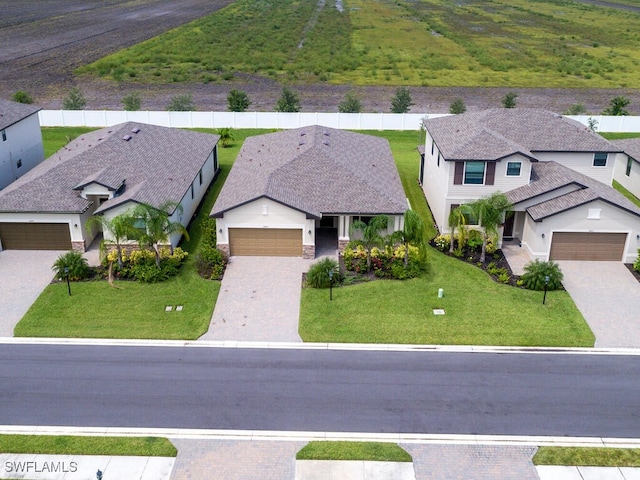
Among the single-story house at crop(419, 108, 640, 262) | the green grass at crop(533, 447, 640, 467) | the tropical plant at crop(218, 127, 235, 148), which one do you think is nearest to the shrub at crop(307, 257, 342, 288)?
the single-story house at crop(419, 108, 640, 262)

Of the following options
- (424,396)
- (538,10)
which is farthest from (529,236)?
(538,10)

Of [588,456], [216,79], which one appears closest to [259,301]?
[588,456]

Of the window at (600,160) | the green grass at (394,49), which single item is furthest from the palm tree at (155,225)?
the green grass at (394,49)

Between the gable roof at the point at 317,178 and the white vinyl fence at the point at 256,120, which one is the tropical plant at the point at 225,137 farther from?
the gable roof at the point at 317,178

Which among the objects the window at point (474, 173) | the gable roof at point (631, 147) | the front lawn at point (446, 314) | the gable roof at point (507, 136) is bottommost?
the front lawn at point (446, 314)

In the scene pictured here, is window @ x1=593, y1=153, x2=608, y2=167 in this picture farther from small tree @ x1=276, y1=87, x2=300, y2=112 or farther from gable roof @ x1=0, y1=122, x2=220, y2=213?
small tree @ x1=276, y1=87, x2=300, y2=112

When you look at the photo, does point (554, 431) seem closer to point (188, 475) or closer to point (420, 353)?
point (420, 353)
